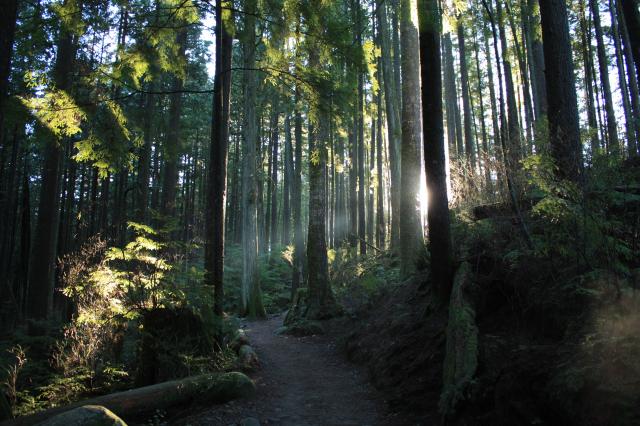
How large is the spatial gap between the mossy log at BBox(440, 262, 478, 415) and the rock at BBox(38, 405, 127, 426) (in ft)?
11.1

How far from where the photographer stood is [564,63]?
659 cm

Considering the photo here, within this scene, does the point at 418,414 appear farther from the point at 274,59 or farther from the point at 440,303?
the point at 274,59

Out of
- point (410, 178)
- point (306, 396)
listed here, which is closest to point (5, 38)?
point (306, 396)

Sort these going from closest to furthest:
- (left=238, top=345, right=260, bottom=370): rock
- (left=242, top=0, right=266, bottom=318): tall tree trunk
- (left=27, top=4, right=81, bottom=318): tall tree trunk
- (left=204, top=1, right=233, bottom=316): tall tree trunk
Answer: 1. (left=238, top=345, right=260, bottom=370): rock
2. (left=204, top=1, right=233, bottom=316): tall tree trunk
3. (left=27, top=4, right=81, bottom=318): tall tree trunk
4. (left=242, top=0, right=266, bottom=318): tall tree trunk

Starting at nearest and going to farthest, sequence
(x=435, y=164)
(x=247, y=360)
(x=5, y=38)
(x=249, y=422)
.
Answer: (x=249, y=422)
(x=5, y=38)
(x=435, y=164)
(x=247, y=360)

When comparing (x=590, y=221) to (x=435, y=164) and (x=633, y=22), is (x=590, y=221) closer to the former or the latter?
(x=435, y=164)

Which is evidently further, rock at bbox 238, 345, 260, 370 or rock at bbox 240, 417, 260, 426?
rock at bbox 238, 345, 260, 370

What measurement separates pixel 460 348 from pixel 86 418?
12.8 feet

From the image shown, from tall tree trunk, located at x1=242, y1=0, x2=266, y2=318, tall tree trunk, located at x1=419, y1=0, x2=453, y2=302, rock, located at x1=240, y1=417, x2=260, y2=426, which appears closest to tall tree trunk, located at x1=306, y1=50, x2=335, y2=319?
tall tree trunk, located at x1=242, y1=0, x2=266, y2=318

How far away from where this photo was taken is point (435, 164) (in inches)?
227

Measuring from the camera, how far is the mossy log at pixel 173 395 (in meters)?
4.87

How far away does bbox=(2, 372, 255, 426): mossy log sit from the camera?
4.87 meters

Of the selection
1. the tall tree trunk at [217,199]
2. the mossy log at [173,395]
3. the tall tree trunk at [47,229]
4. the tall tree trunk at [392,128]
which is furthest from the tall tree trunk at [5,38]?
the tall tree trunk at [392,128]

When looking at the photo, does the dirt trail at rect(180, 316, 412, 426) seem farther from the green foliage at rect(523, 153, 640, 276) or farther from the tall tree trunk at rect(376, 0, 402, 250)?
the tall tree trunk at rect(376, 0, 402, 250)
